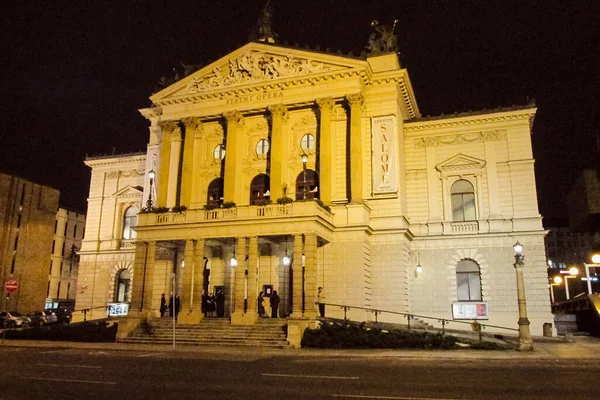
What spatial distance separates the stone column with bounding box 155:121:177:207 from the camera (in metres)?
40.5

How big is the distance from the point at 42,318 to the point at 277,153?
3117 cm

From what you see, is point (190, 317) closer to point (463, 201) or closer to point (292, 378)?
point (292, 378)

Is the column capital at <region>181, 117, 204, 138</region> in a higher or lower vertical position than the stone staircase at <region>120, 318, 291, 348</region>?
higher

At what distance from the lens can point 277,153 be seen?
37.6m

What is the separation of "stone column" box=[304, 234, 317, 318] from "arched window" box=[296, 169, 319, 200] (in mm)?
7145

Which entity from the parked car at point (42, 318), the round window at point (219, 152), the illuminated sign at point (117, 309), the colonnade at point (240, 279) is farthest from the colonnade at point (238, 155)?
the parked car at point (42, 318)

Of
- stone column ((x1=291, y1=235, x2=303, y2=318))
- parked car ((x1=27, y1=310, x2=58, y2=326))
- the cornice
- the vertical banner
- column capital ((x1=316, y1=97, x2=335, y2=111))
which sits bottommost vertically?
parked car ((x1=27, y1=310, x2=58, y2=326))

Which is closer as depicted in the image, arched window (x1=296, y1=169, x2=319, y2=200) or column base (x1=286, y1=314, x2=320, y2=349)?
column base (x1=286, y1=314, x2=320, y2=349)

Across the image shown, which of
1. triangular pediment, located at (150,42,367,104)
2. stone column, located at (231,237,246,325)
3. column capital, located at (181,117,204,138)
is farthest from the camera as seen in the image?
column capital, located at (181,117,204,138)

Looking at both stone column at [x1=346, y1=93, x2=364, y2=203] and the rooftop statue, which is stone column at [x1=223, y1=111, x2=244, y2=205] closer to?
stone column at [x1=346, y1=93, x2=364, y2=203]

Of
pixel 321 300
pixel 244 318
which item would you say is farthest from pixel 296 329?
pixel 321 300

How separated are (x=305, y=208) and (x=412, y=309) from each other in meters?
12.0

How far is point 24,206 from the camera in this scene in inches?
2606

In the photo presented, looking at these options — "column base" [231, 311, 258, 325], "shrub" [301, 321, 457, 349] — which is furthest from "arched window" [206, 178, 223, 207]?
"shrub" [301, 321, 457, 349]
